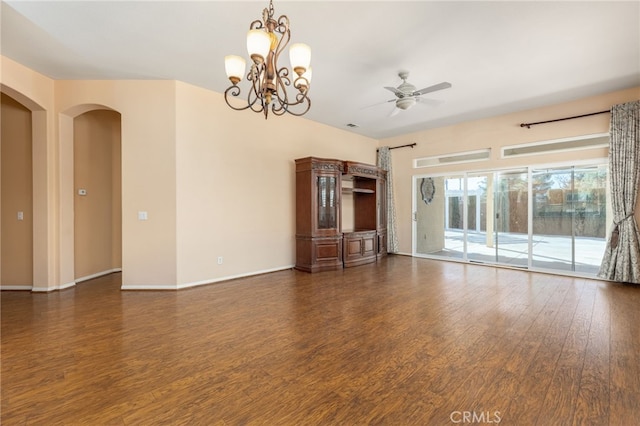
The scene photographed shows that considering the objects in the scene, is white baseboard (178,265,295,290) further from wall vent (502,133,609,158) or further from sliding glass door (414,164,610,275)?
wall vent (502,133,609,158)

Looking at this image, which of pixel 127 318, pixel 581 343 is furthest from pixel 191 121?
pixel 581 343

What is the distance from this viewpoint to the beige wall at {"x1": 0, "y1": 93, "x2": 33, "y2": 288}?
14.5ft

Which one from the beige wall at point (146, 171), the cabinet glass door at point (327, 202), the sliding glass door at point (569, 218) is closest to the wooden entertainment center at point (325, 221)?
the cabinet glass door at point (327, 202)

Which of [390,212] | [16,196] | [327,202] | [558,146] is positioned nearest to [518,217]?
[558,146]

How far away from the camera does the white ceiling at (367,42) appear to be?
9.06ft

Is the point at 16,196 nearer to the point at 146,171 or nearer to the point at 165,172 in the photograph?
the point at 146,171

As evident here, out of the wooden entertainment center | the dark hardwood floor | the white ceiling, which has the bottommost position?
the dark hardwood floor

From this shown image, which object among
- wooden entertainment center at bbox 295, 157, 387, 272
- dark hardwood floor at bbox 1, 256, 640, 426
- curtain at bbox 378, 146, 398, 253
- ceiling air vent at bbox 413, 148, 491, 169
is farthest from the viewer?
curtain at bbox 378, 146, 398, 253

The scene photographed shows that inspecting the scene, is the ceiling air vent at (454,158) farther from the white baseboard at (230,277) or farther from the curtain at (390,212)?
the white baseboard at (230,277)

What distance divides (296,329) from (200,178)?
297cm

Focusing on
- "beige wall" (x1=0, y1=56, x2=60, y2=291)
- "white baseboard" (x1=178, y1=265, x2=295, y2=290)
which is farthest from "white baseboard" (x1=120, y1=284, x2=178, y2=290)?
"beige wall" (x1=0, y1=56, x2=60, y2=291)

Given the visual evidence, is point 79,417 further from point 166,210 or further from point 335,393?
point 166,210

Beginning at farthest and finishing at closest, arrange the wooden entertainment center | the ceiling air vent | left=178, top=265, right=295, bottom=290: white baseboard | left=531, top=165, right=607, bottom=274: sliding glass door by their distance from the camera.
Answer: the ceiling air vent < the wooden entertainment center < left=531, top=165, right=607, bottom=274: sliding glass door < left=178, top=265, right=295, bottom=290: white baseboard

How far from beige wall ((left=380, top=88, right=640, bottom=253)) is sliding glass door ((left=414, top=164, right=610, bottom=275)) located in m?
0.21
